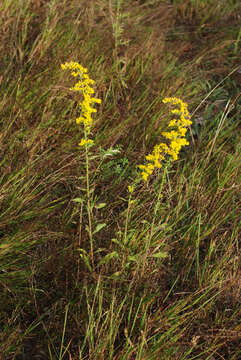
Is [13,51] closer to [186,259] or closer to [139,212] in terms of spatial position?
[139,212]

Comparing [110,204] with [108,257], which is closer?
[108,257]

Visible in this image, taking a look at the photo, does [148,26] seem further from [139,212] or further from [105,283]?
[105,283]

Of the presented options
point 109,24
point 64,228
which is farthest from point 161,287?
point 109,24

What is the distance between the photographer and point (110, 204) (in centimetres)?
170

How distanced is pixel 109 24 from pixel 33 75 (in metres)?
0.91

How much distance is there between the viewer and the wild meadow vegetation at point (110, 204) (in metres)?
1.32

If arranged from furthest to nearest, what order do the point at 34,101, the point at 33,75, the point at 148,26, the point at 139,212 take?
the point at 148,26 → the point at 33,75 → the point at 34,101 → the point at 139,212

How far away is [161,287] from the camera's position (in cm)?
154

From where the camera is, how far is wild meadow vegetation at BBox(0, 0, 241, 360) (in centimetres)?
132

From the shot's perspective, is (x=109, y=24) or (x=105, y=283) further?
(x=109, y=24)

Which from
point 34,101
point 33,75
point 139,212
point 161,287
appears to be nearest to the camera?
point 161,287

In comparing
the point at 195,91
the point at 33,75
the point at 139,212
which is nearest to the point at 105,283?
the point at 139,212

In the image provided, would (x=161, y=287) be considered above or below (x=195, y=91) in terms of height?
below

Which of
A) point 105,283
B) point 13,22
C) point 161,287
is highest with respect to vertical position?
point 13,22
